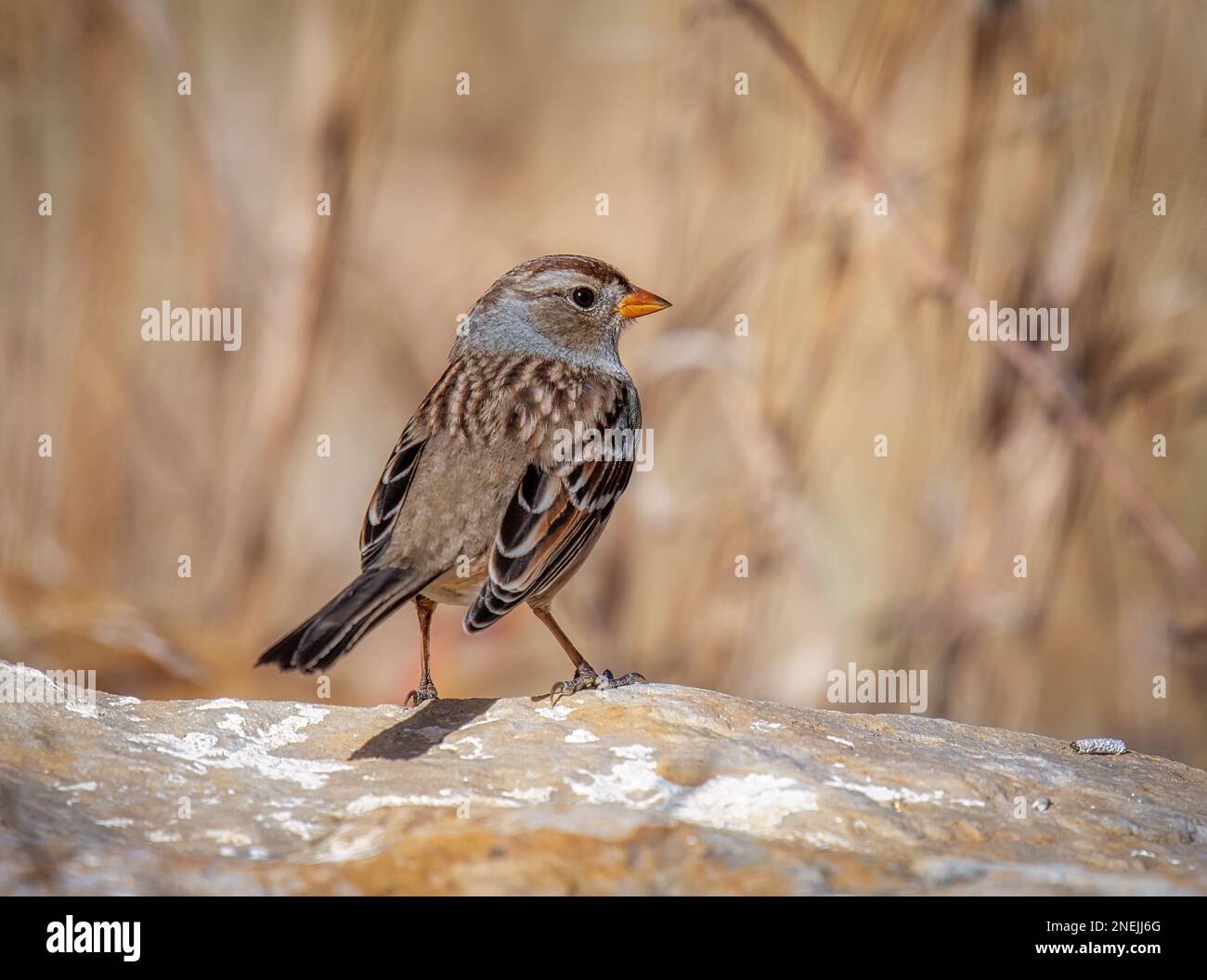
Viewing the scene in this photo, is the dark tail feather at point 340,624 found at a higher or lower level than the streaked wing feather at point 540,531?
lower

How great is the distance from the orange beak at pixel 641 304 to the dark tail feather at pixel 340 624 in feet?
5.73

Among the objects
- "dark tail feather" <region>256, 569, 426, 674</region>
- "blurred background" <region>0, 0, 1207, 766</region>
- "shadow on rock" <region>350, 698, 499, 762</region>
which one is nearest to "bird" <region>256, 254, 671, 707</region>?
"dark tail feather" <region>256, 569, 426, 674</region>

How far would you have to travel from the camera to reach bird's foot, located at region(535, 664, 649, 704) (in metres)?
3.87

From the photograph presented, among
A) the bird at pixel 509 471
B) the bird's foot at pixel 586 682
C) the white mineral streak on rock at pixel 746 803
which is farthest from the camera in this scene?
the bird at pixel 509 471

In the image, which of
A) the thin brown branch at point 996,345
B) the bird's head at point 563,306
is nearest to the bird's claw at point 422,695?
the bird's head at point 563,306

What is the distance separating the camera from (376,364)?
6977mm

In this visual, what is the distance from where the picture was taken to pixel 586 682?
4.11m

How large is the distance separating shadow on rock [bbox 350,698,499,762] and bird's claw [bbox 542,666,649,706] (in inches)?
7.0

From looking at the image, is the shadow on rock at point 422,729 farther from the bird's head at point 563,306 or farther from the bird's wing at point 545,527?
the bird's head at point 563,306

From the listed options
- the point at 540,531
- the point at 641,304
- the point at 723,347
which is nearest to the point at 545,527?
the point at 540,531

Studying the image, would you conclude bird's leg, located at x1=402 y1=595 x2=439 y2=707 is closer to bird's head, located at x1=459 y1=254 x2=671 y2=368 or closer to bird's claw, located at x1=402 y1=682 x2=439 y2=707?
bird's claw, located at x1=402 y1=682 x2=439 y2=707

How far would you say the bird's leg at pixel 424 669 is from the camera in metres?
4.32

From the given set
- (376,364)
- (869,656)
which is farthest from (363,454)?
(869,656)
